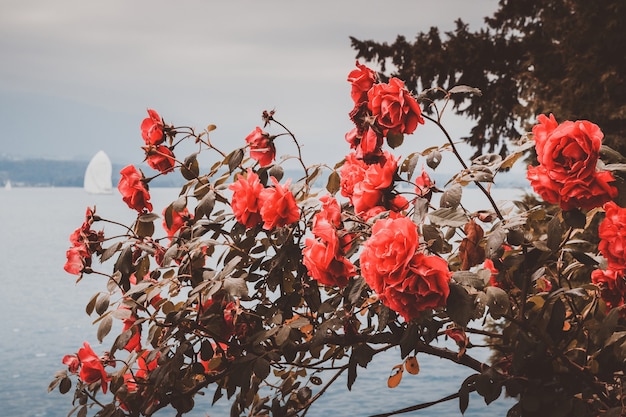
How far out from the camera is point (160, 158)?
1.26 meters

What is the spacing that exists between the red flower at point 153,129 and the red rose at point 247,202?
18cm

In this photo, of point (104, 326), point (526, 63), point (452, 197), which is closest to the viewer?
point (452, 197)

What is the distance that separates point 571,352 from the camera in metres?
1.17

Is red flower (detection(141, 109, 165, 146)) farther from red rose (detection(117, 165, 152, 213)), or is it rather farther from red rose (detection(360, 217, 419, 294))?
red rose (detection(360, 217, 419, 294))

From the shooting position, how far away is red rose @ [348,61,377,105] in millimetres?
1069

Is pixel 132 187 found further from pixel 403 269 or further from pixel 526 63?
pixel 526 63

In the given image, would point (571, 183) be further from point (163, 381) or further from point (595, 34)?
point (595, 34)

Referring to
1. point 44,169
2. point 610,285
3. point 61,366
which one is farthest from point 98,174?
point 610,285

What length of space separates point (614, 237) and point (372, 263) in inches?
15.1

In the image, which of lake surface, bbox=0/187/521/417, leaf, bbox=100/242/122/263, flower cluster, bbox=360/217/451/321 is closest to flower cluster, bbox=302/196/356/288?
flower cluster, bbox=360/217/451/321

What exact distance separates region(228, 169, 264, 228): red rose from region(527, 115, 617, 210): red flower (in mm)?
417

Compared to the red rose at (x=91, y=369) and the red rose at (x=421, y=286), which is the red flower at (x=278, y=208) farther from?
the red rose at (x=91, y=369)

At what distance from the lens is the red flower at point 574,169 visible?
2.92ft

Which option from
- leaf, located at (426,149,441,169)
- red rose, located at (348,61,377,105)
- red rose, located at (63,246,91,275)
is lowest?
red rose, located at (63,246,91,275)
